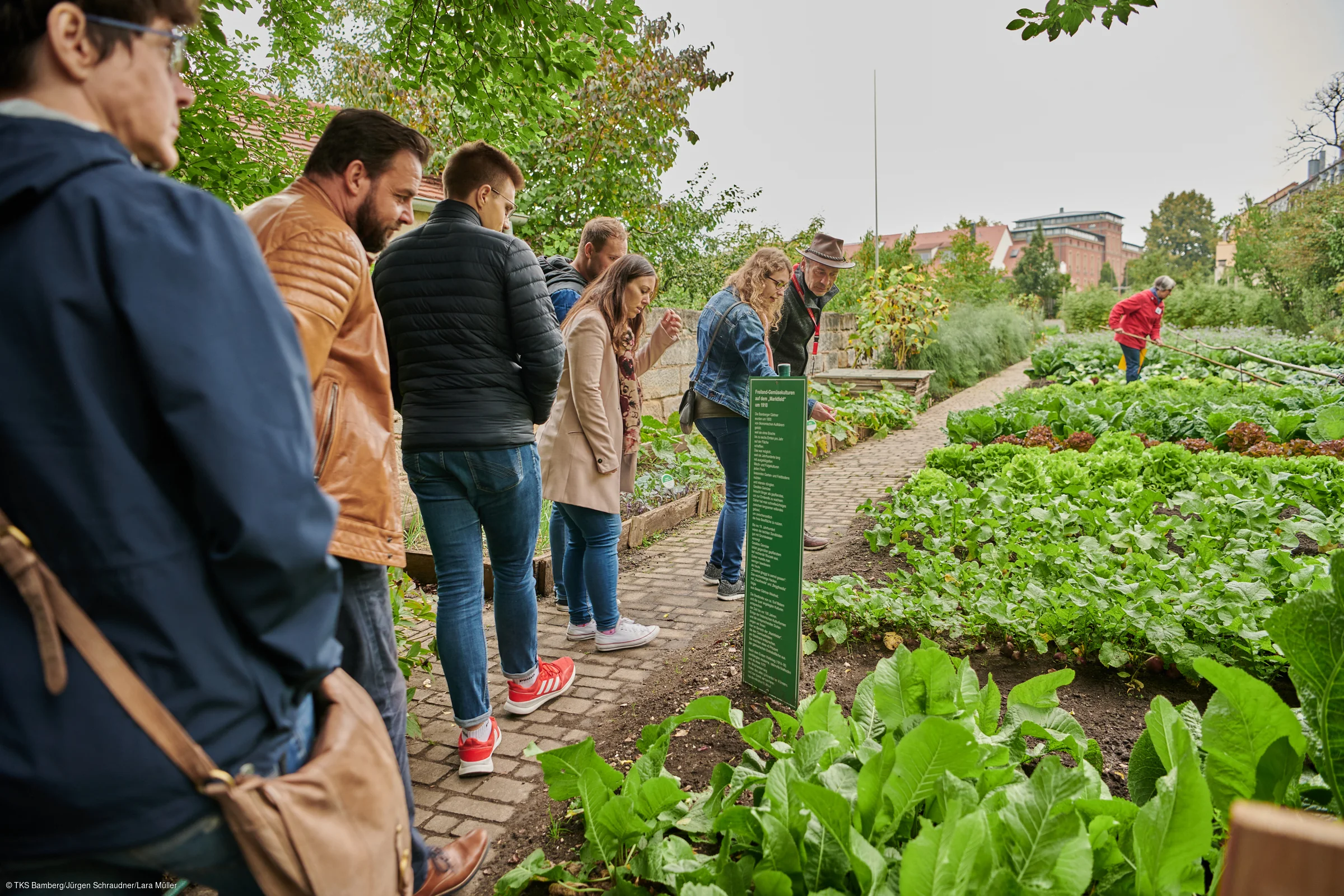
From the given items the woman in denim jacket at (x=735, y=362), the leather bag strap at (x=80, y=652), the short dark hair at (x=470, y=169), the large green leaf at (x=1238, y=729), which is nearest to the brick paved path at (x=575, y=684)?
the woman in denim jacket at (x=735, y=362)

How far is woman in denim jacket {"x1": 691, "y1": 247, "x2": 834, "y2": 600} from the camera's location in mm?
4762

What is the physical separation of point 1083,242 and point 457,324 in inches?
5527

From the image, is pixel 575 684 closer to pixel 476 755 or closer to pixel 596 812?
pixel 476 755

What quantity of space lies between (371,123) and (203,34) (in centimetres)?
291

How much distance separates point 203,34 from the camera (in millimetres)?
4133

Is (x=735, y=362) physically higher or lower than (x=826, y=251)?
lower

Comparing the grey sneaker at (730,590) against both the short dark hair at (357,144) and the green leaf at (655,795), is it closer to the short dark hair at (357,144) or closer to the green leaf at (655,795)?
the green leaf at (655,795)

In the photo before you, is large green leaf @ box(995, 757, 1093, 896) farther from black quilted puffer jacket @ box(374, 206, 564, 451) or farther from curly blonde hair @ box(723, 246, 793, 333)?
curly blonde hair @ box(723, 246, 793, 333)

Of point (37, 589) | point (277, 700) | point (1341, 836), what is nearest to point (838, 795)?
point (277, 700)

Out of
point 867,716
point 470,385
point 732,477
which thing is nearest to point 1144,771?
point 867,716

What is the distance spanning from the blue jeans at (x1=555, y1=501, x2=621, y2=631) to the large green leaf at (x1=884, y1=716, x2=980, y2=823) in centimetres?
226

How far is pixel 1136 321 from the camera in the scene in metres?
13.8

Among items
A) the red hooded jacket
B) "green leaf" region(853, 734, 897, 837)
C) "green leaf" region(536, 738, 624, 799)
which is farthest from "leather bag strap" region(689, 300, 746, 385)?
the red hooded jacket

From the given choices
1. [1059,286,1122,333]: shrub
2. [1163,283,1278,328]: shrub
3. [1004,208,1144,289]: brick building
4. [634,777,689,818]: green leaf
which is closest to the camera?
[634,777,689,818]: green leaf
